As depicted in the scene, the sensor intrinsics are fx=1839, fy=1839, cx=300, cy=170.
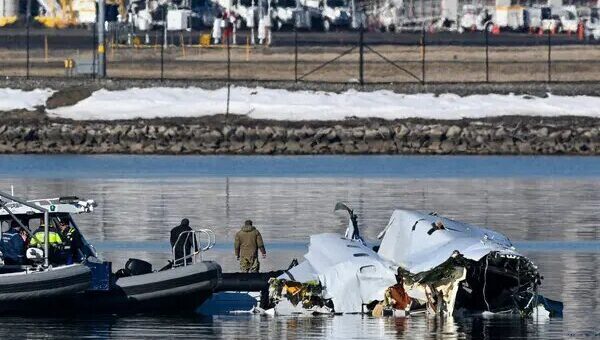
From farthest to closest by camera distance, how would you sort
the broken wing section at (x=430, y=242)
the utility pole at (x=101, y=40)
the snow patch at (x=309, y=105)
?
1. the utility pole at (x=101, y=40)
2. the snow patch at (x=309, y=105)
3. the broken wing section at (x=430, y=242)

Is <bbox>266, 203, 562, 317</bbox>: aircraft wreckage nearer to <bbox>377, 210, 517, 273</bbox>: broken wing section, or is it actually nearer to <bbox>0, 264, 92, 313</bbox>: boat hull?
<bbox>377, 210, 517, 273</bbox>: broken wing section

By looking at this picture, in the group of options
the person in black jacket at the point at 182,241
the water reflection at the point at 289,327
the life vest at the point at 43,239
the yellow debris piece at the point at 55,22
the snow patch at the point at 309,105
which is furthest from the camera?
the yellow debris piece at the point at 55,22

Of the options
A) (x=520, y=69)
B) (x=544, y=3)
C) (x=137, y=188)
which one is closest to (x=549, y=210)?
(x=137, y=188)

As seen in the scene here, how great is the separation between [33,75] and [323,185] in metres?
26.4

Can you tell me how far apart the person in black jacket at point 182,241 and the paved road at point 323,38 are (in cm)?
5985

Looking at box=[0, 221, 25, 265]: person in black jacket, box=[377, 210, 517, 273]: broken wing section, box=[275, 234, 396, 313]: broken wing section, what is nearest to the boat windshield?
box=[0, 221, 25, 265]: person in black jacket

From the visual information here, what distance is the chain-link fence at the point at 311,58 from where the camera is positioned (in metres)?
74.8

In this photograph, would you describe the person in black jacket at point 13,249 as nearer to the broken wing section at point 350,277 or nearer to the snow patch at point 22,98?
the broken wing section at point 350,277

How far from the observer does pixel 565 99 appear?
6856 cm

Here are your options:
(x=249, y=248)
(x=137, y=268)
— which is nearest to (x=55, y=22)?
(x=249, y=248)

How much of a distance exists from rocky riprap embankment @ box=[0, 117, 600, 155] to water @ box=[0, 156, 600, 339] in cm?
168

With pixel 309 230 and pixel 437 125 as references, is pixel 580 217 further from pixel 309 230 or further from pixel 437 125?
pixel 437 125

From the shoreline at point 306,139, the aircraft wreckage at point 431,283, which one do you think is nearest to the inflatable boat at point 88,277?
the aircraft wreckage at point 431,283

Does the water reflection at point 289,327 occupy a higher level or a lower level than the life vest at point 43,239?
Answer: lower
